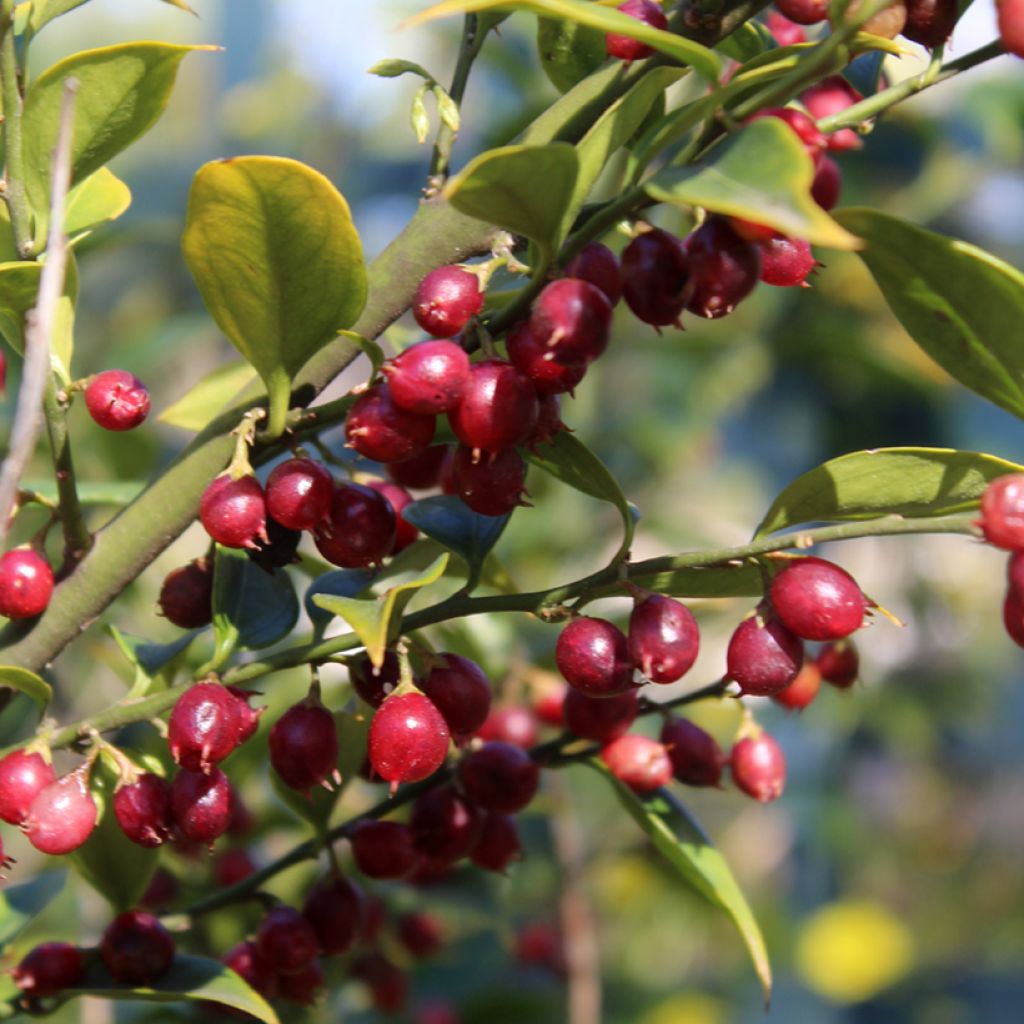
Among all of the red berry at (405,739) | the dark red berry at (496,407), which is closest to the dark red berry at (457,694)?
the red berry at (405,739)

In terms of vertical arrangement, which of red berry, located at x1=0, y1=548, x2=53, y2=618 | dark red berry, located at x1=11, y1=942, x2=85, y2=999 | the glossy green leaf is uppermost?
the glossy green leaf

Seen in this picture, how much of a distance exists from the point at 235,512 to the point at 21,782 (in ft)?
0.55

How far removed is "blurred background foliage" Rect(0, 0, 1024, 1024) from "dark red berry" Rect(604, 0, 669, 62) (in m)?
0.32

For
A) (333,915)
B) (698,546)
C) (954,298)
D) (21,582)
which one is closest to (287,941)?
(333,915)

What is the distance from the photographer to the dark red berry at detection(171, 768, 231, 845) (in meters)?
0.63

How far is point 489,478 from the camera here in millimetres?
587

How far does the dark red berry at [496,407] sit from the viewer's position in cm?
55

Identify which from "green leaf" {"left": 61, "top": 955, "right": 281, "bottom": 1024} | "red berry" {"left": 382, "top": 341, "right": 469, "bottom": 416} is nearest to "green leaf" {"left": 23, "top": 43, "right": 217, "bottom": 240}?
"red berry" {"left": 382, "top": 341, "right": 469, "bottom": 416}

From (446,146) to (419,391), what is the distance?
0.53 ft

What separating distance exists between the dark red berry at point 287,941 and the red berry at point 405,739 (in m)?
0.23

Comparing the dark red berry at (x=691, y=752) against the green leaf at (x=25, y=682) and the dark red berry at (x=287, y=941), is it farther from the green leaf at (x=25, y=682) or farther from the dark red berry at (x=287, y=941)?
the green leaf at (x=25, y=682)

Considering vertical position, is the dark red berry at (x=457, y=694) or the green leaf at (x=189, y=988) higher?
the dark red berry at (x=457, y=694)

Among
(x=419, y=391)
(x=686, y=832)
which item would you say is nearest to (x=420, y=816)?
(x=686, y=832)

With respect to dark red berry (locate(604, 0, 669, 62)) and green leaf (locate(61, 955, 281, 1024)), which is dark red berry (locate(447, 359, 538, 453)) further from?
green leaf (locate(61, 955, 281, 1024))
